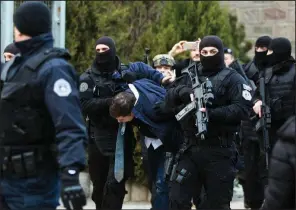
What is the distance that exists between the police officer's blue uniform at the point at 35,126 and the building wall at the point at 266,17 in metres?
8.42

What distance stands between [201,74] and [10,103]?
90.9 inches

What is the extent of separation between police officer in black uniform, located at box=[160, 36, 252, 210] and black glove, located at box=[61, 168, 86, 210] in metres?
1.96

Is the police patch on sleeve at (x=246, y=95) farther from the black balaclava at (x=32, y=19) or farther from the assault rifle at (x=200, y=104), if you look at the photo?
the black balaclava at (x=32, y=19)

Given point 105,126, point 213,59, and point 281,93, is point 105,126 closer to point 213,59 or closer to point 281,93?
point 213,59

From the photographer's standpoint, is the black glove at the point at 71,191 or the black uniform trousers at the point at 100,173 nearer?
the black glove at the point at 71,191

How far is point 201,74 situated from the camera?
19.3 feet

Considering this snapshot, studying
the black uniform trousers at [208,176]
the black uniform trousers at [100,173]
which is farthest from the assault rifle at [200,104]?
the black uniform trousers at [100,173]

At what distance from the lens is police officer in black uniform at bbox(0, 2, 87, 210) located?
387 centimetres

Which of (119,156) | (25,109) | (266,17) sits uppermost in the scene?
(266,17)

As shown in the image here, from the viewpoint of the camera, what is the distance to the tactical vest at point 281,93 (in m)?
7.18

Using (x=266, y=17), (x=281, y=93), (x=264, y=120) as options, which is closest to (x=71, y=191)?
(x=264, y=120)

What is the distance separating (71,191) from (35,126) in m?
0.49

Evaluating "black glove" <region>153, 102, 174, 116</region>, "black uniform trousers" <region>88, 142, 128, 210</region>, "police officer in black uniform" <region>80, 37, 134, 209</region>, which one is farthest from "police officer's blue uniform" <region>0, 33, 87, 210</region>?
"black uniform trousers" <region>88, 142, 128, 210</region>

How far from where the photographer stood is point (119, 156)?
628cm
